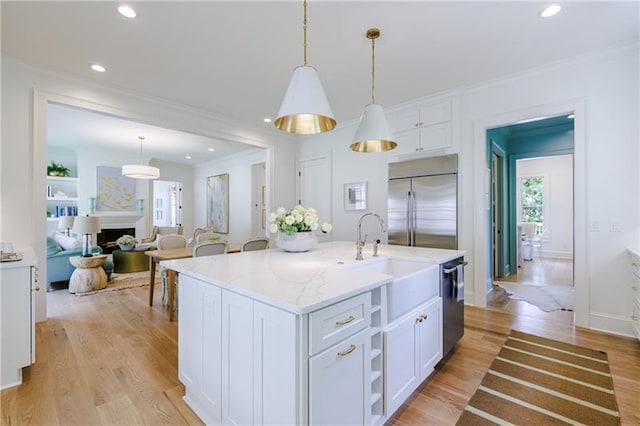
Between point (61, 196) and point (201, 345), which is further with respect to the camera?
point (61, 196)

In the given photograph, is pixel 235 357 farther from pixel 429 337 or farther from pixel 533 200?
pixel 533 200

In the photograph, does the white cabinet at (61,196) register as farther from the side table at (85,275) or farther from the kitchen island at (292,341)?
the kitchen island at (292,341)

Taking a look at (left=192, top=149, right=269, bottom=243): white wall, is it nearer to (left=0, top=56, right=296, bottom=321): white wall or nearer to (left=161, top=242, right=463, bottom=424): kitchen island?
(left=0, top=56, right=296, bottom=321): white wall

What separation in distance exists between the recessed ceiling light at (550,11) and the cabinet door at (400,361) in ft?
8.43

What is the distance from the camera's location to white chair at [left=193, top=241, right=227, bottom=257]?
125 inches

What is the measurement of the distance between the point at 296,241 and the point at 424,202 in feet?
7.73

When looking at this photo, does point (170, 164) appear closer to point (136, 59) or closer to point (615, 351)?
point (136, 59)

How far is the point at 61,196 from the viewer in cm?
665

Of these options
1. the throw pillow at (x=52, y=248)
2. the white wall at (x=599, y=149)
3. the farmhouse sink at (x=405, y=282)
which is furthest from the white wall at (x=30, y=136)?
the white wall at (x=599, y=149)

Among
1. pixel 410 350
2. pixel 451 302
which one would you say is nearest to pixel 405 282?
pixel 410 350

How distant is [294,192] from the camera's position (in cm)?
600

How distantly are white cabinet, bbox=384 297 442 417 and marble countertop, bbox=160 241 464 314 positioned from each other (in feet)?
1.16

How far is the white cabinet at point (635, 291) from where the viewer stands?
2.49 meters

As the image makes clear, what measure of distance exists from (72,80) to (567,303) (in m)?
6.73
